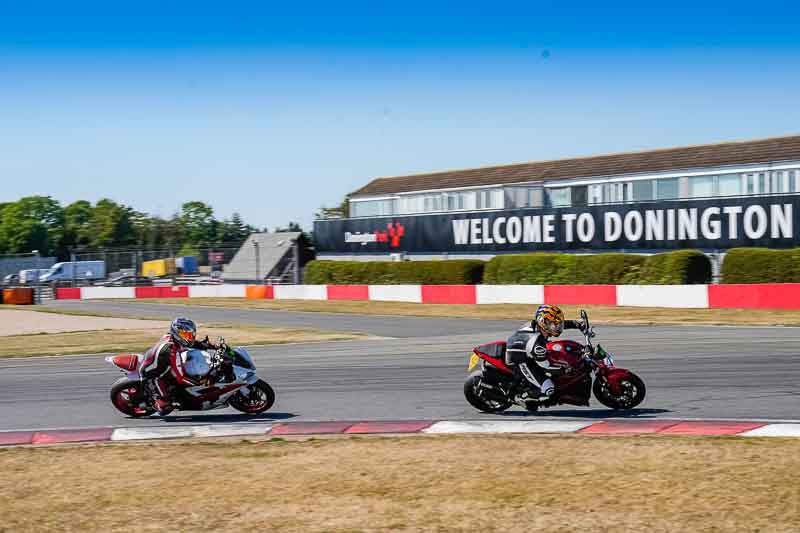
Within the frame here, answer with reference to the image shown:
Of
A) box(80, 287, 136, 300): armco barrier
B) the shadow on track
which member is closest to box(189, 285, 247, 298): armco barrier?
box(80, 287, 136, 300): armco barrier

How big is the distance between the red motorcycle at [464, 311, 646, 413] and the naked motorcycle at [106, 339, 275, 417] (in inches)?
108

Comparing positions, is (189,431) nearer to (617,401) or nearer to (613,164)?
(617,401)

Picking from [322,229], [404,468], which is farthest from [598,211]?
[404,468]

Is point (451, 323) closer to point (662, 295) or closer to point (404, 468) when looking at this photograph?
point (662, 295)

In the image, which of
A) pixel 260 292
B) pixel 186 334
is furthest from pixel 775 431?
pixel 260 292

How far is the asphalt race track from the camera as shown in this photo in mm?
12695

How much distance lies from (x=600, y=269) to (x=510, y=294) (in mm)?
4076

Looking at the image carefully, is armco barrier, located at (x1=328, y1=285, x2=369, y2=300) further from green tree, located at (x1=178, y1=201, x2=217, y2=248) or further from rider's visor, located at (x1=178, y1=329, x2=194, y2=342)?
green tree, located at (x1=178, y1=201, x2=217, y2=248)

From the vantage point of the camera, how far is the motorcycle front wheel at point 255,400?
42.1ft

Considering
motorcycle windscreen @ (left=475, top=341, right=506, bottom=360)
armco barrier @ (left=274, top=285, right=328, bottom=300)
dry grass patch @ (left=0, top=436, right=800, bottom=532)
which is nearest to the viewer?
dry grass patch @ (left=0, top=436, right=800, bottom=532)

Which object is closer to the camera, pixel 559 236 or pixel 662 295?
pixel 662 295

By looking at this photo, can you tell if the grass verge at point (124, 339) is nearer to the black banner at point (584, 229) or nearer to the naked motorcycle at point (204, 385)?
the naked motorcycle at point (204, 385)

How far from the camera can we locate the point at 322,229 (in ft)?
178

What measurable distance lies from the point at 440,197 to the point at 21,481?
150ft
